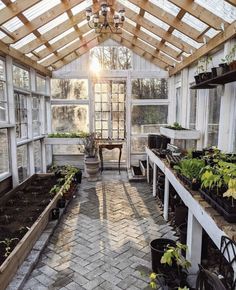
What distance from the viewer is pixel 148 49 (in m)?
7.02

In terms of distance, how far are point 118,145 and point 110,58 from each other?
2.75 m

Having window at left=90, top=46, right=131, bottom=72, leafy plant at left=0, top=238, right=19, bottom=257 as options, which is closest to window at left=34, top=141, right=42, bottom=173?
window at left=90, top=46, right=131, bottom=72

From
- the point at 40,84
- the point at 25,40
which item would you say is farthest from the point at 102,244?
the point at 40,84

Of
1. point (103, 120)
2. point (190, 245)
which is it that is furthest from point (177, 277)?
point (103, 120)

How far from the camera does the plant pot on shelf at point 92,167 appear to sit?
702cm

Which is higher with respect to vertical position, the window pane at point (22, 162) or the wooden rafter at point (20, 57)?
the wooden rafter at point (20, 57)

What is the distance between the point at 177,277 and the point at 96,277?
96 centimetres

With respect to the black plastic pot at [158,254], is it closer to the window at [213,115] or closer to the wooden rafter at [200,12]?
the window at [213,115]

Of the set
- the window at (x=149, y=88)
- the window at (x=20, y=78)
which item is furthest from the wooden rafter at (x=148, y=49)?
the window at (x=20, y=78)

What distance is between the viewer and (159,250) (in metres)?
2.83

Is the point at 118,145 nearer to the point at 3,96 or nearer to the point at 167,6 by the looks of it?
the point at 3,96

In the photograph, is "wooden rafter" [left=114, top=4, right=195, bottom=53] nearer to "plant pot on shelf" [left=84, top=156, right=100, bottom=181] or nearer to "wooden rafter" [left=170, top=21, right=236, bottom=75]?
"wooden rafter" [left=170, top=21, right=236, bottom=75]

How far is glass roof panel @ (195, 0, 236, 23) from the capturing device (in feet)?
11.7

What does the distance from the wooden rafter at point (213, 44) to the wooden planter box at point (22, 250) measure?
12.6 feet
